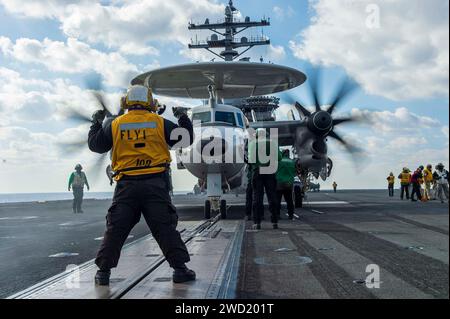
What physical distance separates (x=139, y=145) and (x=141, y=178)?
14.2 inches

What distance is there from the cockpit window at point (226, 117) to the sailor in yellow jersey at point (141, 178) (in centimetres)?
841

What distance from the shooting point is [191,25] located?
38688 millimetres

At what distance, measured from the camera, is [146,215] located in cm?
466

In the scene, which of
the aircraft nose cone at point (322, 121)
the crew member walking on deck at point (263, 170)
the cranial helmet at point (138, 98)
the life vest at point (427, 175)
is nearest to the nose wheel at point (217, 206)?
the crew member walking on deck at point (263, 170)

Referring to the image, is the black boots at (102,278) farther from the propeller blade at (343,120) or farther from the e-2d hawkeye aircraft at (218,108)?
the propeller blade at (343,120)

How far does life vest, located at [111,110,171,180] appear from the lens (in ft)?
15.4

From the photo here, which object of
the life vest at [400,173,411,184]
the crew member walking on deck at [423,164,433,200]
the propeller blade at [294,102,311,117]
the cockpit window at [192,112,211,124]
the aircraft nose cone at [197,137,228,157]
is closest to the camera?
the aircraft nose cone at [197,137,228,157]

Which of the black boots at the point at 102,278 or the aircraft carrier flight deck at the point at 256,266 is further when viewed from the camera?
the black boots at the point at 102,278

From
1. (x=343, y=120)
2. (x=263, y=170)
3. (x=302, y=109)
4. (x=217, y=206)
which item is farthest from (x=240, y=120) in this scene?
(x=343, y=120)

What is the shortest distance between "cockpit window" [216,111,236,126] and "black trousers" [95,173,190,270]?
8.71 m

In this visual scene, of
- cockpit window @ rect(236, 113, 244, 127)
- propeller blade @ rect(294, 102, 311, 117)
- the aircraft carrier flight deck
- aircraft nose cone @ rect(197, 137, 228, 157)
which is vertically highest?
propeller blade @ rect(294, 102, 311, 117)

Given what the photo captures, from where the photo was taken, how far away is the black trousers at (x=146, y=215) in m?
4.53

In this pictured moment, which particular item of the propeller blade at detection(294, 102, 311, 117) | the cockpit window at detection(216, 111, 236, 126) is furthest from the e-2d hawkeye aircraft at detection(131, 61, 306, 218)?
the propeller blade at detection(294, 102, 311, 117)

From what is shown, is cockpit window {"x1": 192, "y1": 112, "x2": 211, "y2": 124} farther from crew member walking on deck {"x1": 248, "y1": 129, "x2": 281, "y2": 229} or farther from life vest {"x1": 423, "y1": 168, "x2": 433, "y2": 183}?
life vest {"x1": 423, "y1": 168, "x2": 433, "y2": 183}
